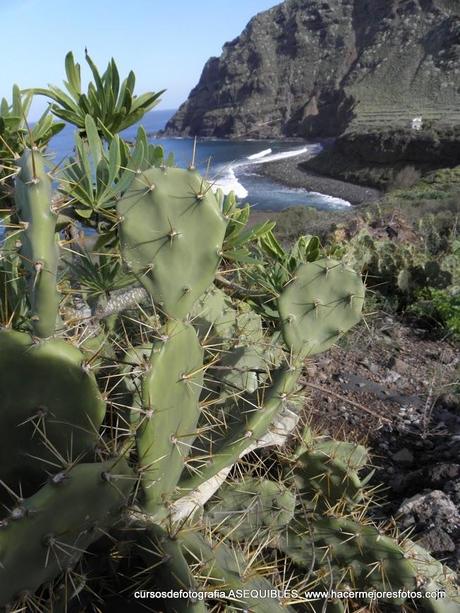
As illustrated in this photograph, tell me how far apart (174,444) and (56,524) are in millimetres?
416

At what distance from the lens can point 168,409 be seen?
64.8 inches

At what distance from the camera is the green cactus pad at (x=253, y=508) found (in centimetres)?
218

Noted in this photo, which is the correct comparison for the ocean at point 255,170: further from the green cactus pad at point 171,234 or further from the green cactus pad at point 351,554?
the green cactus pad at point 351,554

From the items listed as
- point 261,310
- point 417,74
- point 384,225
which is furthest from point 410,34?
point 261,310

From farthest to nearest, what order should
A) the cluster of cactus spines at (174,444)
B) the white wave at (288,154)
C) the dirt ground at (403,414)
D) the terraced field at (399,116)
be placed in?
the white wave at (288,154), the terraced field at (399,116), the dirt ground at (403,414), the cluster of cactus spines at (174,444)

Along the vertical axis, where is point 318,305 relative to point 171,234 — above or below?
below

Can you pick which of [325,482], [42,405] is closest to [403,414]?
[325,482]

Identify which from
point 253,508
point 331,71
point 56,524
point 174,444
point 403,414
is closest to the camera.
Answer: point 56,524

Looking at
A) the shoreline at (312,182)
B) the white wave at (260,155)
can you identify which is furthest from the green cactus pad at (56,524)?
the white wave at (260,155)

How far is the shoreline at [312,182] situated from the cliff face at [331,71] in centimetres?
1092

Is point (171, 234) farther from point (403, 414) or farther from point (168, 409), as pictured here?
point (403, 414)

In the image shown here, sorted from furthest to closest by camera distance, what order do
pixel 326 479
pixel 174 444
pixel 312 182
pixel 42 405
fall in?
pixel 312 182
pixel 326 479
pixel 174 444
pixel 42 405

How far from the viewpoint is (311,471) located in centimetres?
243

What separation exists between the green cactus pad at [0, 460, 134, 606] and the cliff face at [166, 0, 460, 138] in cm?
5154
